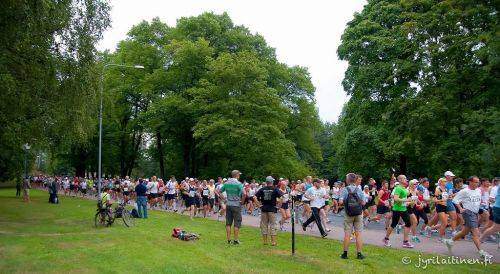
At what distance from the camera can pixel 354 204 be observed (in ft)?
36.1

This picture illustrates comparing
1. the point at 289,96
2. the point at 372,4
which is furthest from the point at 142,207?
the point at 289,96

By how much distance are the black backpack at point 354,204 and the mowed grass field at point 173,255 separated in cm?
Answer: 106

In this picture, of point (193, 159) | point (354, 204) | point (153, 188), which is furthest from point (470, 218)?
point (193, 159)

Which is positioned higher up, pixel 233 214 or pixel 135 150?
pixel 135 150

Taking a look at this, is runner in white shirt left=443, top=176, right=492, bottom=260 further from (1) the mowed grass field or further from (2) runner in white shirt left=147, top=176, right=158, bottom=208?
(2) runner in white shirt left=147, top=176, right=158, bottom=208

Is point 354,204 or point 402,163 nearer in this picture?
point 354,204

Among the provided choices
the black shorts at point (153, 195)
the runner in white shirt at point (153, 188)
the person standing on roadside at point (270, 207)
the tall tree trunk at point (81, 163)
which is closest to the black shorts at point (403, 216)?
the person standing on roadside at point (270, 207)

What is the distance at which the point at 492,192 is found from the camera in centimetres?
1532

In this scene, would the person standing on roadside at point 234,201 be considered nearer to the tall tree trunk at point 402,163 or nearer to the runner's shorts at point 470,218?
the runner's shorts at point 470,218

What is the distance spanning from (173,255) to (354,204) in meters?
4.26

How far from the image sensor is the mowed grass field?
9.90m

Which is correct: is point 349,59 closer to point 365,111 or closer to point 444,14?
point 365,111

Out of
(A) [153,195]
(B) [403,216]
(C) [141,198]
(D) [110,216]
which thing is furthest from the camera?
(A) [153,195]

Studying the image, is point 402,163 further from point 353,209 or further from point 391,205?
point 353,209
